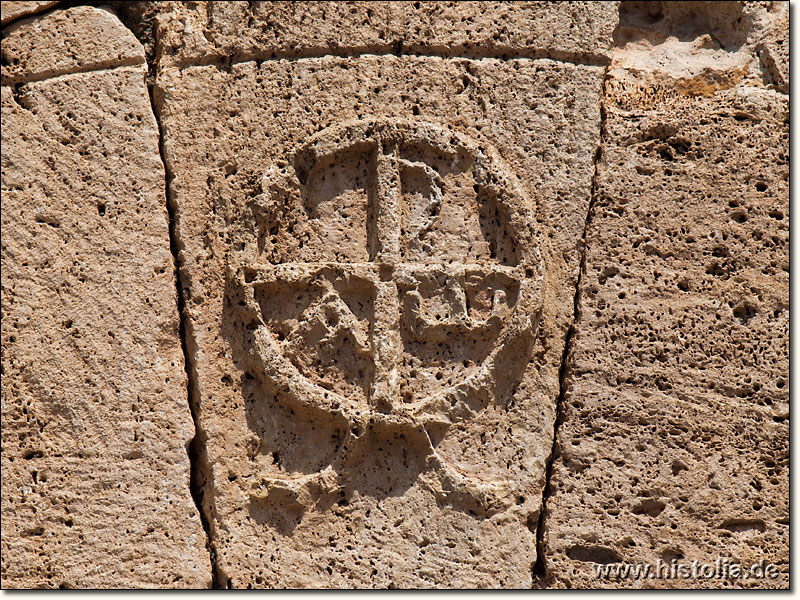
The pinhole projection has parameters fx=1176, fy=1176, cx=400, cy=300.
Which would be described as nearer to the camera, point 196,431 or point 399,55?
point 196,431

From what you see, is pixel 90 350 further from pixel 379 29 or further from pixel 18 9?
pixel 379 29

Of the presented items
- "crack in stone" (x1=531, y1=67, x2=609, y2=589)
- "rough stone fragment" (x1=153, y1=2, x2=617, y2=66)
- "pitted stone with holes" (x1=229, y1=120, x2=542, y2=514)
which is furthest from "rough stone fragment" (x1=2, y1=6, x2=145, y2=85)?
"crack in stone" (x1=531, y1=67, x2=609, y2=589)

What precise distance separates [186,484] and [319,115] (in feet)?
3.96

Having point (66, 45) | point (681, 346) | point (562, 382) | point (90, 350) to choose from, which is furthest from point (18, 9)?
point (681, 346)

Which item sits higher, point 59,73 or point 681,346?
point 59,73

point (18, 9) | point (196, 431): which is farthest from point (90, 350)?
point (18, 9)

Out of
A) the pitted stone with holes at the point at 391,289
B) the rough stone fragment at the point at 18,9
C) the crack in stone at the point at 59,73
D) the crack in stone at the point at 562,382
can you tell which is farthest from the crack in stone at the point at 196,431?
the crack in stone at the point at 562,382

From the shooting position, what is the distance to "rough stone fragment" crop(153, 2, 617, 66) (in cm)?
378

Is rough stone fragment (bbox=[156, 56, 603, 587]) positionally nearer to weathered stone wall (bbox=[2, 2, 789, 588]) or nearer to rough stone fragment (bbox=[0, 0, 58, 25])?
weathered stone wall (bbox=[2, 2, 789, 588])

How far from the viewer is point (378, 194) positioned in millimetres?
3584

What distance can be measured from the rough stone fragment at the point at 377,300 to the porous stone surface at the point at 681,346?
0.10m

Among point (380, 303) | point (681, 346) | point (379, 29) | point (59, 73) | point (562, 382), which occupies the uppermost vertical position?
point (379, 29)

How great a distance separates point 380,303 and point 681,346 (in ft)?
3.03

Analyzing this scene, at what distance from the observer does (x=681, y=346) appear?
3.57 meters
